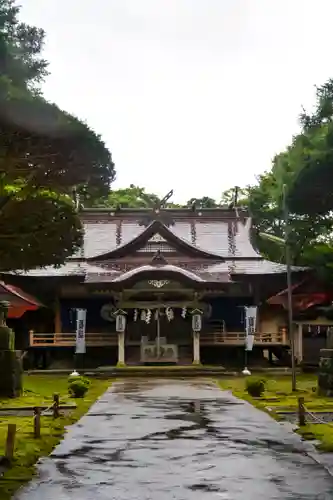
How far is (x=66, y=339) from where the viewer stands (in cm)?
3591

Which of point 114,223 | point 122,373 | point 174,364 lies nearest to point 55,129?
point 122,373

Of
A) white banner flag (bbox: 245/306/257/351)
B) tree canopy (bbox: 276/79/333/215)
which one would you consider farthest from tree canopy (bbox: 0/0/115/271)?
white banner flag (bbox: 245/306/257/351)

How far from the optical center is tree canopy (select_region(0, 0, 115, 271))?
31.1 feet

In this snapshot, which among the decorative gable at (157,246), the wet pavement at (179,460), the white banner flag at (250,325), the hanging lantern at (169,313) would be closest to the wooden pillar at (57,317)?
the decorative gable at (157,246)

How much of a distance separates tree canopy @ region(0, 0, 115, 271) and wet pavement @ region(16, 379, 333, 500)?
3.64 meters

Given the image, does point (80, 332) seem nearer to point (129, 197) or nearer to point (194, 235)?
point (194, 235)

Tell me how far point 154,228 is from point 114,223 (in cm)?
537

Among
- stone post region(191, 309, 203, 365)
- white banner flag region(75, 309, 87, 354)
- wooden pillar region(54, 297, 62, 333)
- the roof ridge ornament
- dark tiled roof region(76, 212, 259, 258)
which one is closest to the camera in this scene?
white banner flag region(75, 309, 87, 354)

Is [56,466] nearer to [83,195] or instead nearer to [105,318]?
[83,195]

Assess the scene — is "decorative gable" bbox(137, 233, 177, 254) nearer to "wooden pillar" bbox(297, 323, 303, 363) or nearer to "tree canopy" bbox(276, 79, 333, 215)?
"wooden pillar" bbox(297, 323, 303, 363)

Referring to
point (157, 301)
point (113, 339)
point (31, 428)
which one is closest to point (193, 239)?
point (157, 301)

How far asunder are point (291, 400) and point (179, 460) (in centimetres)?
1011

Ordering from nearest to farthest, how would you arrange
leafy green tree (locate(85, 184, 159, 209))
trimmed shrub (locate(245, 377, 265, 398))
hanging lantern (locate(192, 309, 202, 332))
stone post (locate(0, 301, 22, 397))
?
stone post (locate(0, 301, 22, 397)), trimmed shrub (locate(245, 377, 265, 398)), hanging lantern (locate(192, 309, 202, 332)), leafy green tree (locate(85, 184, 159, 209))

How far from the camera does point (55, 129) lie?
966 cm
